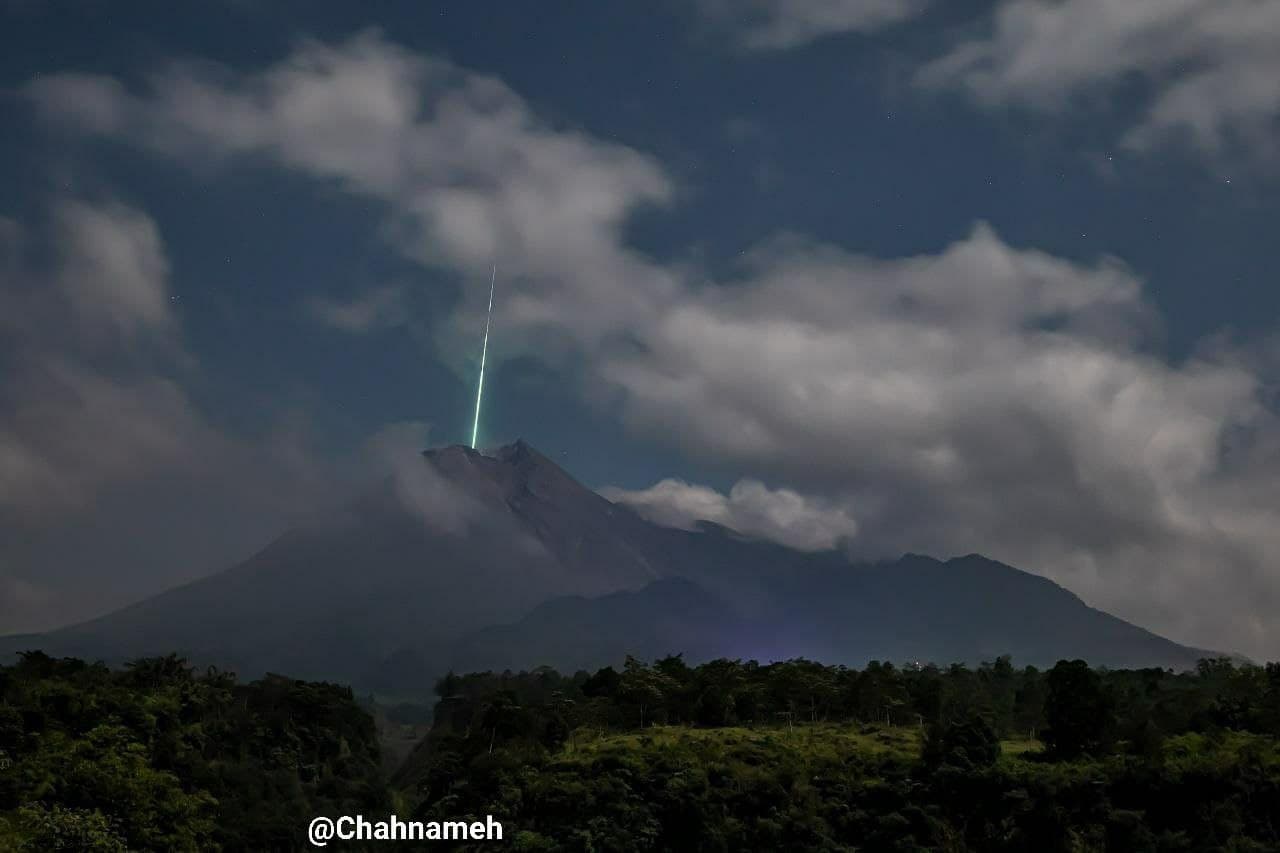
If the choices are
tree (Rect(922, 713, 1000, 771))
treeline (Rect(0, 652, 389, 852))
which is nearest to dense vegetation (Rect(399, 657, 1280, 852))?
tree (Rect(922, 713, 1000, 771))

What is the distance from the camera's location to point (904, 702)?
72.8m

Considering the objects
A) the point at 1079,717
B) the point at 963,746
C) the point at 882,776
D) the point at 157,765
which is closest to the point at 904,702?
the point at 1079,717

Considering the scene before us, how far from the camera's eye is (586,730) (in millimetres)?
69625

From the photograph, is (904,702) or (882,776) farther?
(904,702)

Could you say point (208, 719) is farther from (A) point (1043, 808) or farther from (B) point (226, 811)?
(A) point (1043, 808)

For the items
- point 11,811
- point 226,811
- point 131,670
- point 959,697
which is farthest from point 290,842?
point 959,697

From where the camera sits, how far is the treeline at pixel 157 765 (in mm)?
49262

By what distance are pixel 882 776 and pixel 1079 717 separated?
35.2 ft

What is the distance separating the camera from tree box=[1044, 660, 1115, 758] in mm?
54125

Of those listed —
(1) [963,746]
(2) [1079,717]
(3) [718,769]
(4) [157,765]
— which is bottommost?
(4) [157,765]

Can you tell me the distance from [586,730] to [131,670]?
111 feet

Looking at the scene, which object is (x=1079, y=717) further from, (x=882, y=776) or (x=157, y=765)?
(x=157, y=765)

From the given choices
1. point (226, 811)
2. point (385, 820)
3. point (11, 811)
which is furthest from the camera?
point (385, 820)

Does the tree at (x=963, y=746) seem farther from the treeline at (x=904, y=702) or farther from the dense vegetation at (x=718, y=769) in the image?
the treeline at (x=904, y=702)
